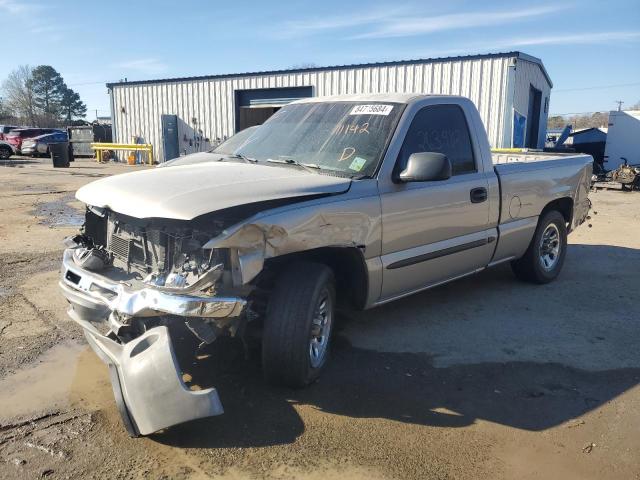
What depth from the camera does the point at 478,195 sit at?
4.99 meters

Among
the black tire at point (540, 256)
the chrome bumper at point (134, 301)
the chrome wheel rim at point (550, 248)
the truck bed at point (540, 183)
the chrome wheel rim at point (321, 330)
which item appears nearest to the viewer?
the chrome bumper at point (134, 301)

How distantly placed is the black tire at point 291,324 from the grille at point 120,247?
100 cm

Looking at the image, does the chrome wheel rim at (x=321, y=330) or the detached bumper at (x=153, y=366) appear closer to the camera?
the detached bumper at (x=153, y=366)

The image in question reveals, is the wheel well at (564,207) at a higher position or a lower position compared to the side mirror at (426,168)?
lower

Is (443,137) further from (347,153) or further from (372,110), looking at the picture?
(347,153)

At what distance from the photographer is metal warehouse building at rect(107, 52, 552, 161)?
703 inches

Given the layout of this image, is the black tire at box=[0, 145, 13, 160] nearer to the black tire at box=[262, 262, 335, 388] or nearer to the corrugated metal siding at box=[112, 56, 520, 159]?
the corrugated metal siding at box=[112, 56, 520, 159]

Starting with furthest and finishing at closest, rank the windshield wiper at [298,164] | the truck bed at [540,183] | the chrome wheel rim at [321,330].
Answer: the truck bed at [540,183]
the windshield wiper at [298,164]
the chrome wheel rim at [321,330]

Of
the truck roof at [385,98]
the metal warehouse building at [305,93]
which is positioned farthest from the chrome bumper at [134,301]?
the metal warehouse building at [305,93]

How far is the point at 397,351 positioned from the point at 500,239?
68.5 inches

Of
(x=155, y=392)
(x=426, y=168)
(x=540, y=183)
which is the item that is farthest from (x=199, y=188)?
(x=540, y=183)

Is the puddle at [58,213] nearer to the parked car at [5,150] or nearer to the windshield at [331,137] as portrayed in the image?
the windshield at [331,137]

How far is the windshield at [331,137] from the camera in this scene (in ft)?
13.9

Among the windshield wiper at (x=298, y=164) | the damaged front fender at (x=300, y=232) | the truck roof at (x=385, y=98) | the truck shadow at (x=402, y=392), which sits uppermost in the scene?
the truck roof at (x=385, y=98)
